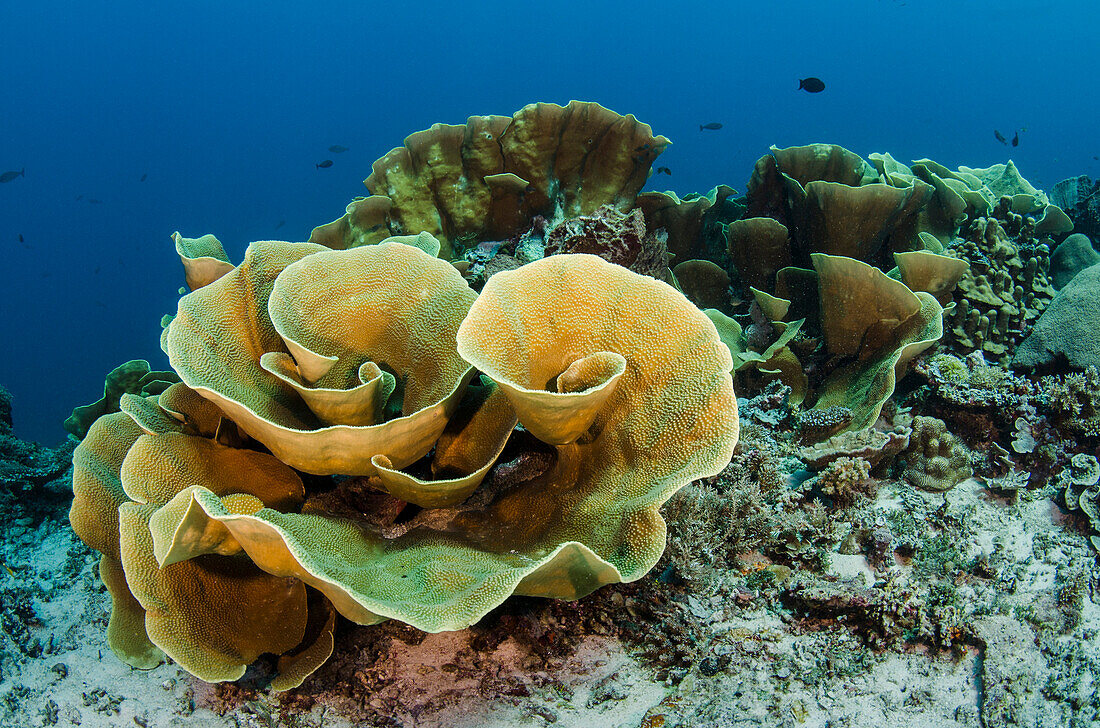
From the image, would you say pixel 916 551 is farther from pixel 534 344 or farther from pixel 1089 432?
pixel 534 344

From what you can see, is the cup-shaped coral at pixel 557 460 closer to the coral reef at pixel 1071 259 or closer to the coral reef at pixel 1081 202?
the coral reef at pixel 1071 259

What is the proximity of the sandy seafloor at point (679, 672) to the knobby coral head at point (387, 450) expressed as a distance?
0.27 m

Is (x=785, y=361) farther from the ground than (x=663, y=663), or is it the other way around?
(x=785, y=361)

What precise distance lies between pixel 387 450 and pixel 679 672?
135cm

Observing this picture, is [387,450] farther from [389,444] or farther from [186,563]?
[186,563]

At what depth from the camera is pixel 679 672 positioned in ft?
6.60

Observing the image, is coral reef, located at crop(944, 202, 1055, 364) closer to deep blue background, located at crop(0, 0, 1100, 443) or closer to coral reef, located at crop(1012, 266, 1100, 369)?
coral reef, located at crop(1012, 266, 1100, 369)

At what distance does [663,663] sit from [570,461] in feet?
2.76

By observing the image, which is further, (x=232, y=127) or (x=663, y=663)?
(x=232, y=127)

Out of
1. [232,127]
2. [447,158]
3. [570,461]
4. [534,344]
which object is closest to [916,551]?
[570,461]

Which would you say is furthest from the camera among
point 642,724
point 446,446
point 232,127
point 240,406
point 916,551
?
point 232,127

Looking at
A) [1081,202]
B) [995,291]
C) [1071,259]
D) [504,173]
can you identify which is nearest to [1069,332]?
[995,291]

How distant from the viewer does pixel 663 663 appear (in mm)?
2051

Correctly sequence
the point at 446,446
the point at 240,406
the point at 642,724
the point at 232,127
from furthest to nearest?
1. the point at 232,127
2. the point at 446,446
3. the point at 642,724
4. the point at 240,406
